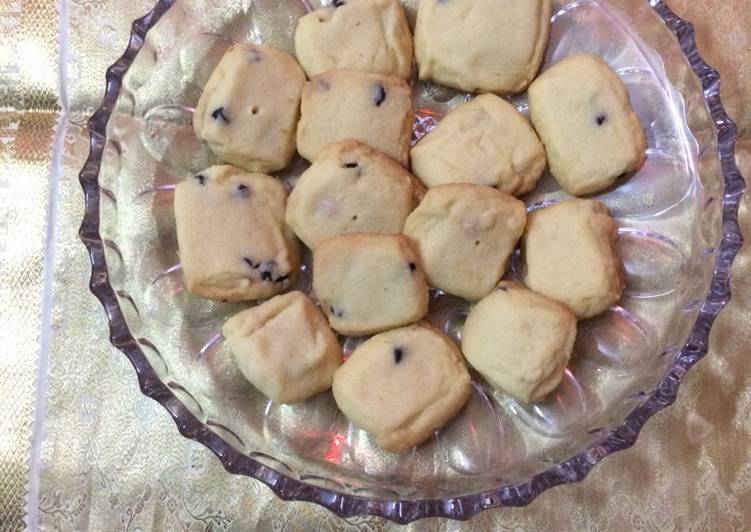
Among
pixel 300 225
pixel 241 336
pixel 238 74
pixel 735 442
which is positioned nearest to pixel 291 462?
pixel 241 336

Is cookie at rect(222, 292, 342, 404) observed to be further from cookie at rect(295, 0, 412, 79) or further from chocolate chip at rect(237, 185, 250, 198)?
cookie at rect(295, 0, 412, 79)

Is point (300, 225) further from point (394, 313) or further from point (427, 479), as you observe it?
point (427, 479)

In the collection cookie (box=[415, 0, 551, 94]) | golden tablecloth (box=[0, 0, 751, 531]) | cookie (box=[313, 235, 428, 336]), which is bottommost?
golden tablecloth (box=[0, 0, 751, 531])

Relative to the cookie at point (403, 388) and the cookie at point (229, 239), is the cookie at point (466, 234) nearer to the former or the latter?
the cookie at point (403, 388)

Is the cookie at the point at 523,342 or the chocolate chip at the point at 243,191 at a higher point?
the chocolate chip at the point at 243,191

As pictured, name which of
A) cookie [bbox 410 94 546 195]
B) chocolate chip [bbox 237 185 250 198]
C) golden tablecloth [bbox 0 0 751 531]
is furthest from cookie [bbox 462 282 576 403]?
chocolate chip [bbox 237 185 250 198]

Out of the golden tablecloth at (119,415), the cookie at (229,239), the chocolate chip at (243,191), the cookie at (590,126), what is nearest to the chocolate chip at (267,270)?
the cookie at (229,239)
